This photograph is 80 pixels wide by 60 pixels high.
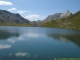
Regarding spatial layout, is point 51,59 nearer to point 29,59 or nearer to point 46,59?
point 46,59

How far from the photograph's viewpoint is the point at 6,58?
99.7 feet

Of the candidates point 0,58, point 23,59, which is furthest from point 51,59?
point 0,58

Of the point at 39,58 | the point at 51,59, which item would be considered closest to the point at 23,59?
the point at 39,58

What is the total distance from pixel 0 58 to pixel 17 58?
3806 mm

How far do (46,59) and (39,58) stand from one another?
1796mm

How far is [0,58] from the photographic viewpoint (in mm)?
30266

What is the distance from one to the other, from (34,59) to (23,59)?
2.47 m

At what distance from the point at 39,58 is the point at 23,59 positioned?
3823 mm

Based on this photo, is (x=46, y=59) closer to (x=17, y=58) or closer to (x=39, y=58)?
(x=39, y=58)

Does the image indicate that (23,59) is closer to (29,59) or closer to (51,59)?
(29,59)

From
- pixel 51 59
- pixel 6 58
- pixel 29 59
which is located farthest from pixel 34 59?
pixel 6 58

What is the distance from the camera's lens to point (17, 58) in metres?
30.8

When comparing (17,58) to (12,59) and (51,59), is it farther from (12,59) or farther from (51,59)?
(51,59)

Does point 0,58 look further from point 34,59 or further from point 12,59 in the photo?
point 34,59
